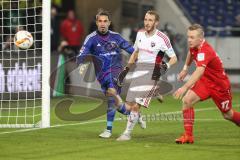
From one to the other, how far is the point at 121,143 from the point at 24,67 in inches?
284

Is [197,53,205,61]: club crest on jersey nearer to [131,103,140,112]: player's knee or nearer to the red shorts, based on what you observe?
the red shorts

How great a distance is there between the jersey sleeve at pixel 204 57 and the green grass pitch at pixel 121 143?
1256 mm

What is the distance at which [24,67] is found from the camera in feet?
59.0

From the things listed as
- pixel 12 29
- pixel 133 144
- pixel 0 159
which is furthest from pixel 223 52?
pixel 0 159

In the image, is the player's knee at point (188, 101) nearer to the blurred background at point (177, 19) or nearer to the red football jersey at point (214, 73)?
the red football jersey at point (214, 73)

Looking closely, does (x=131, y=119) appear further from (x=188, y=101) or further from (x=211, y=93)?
(x=211, y=93)

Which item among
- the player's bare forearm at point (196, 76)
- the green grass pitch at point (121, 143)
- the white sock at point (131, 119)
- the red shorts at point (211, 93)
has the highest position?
the player's bare forearm at point (196, 76)

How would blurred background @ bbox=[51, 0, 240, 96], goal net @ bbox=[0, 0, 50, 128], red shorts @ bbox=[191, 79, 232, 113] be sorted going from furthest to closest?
blurred background @ bbox=[51, 0, 240, 96] < goal net @ bbox=[0, 0, 50, 128] < red shorts @ bbox=[191, 79, 232, 113]

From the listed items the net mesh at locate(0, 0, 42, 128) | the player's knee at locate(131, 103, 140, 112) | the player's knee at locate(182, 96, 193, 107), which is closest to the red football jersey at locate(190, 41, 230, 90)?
the player's knee at locate(182, 96, 193, 107)

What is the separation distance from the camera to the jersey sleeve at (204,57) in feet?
35.5

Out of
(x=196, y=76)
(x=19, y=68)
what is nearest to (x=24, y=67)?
(x=19, y=68)

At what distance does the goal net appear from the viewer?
1338cm

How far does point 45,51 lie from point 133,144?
311 cm

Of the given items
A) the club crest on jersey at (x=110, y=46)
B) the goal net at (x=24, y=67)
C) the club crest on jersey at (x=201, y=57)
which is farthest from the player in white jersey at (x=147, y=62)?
the goal net at (x=24, y=67)
